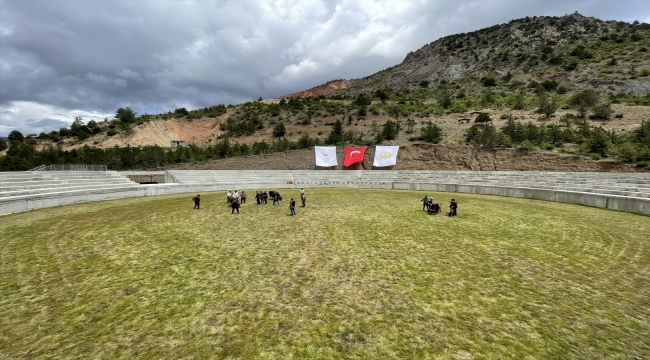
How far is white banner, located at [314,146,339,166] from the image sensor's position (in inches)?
2144

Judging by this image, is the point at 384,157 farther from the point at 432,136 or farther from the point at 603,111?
the point at 603,111

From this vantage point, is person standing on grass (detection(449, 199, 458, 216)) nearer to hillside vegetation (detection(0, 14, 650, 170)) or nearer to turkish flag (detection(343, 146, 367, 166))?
hillside vegetation (detection(0, 14, 650, 170))

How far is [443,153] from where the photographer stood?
50.8 m

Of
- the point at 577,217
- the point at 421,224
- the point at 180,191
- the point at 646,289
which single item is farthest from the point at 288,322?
the point at 180,191

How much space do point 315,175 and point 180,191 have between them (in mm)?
22351

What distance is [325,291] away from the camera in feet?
27.7

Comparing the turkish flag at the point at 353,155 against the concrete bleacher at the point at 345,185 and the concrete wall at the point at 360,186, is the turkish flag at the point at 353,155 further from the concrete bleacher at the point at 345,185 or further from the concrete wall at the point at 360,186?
the concrete wall at the point at 360,186

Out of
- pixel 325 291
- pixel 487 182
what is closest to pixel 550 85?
pixel 487 182

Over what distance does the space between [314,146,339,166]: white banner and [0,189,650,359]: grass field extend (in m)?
38.8

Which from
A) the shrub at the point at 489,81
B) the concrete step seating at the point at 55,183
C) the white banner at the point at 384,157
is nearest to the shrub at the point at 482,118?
the white banner at the point at 384,157

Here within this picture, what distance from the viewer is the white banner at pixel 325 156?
2144 inches

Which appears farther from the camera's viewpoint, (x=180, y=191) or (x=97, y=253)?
(x=180, y=191)

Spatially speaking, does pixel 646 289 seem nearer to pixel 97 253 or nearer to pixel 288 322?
pixel 288 322

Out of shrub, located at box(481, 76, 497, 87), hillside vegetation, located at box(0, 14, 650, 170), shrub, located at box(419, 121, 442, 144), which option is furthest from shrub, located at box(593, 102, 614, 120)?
shrub, located at box(481, 76, 497, 87)
